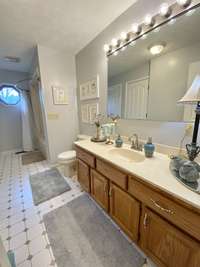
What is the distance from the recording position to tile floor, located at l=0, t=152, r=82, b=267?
1.16m

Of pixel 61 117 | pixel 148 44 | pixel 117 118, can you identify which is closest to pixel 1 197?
pixel 61 117

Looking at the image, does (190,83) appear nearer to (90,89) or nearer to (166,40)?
(166,40)

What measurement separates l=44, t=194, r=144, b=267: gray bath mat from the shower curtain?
10.1 ft

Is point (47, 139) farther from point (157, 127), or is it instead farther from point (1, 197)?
point (157, 127)

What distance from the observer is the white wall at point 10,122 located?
3.78m

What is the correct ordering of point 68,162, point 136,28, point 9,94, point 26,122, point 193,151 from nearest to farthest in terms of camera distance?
point 193,151 → point 136,28 → point 68,162 → point 9,94 → point 26,122

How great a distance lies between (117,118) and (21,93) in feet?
11.5

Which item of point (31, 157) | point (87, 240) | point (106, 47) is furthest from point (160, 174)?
point (31, 157)

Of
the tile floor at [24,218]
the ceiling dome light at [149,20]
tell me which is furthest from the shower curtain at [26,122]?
the ceiling dome light at [149,20]

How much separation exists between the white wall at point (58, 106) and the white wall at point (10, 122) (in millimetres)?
1998

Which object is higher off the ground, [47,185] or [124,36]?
[124,36]

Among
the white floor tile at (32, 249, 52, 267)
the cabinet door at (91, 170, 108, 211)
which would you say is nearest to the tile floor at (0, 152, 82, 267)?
the white floor tile at (32, 249, 52, 267)

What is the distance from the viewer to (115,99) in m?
1.92

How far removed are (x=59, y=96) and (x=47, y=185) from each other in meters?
1.81
